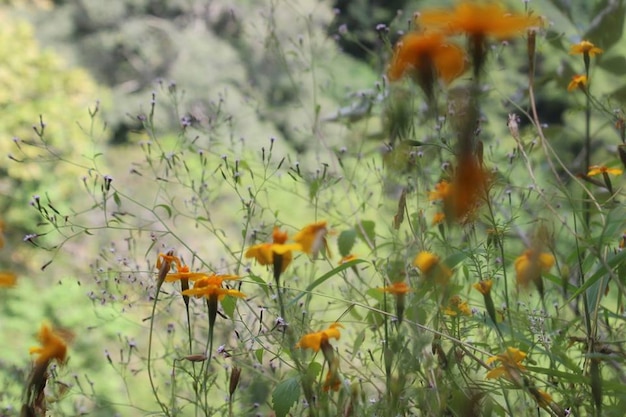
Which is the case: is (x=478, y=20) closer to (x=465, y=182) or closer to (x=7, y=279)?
(x=465, y=182)

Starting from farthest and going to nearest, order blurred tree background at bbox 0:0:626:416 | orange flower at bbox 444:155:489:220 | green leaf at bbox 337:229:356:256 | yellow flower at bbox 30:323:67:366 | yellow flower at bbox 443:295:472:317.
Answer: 1. blurred tree background at bbox 0:0:626:416
2. green leaf at bbox 337:229:356:256
3. yellow flower at bbox 443:295:472:317
4. yellow flower at bbox 30:323:67:366
5. orange flower at bbox 444:155:489:220

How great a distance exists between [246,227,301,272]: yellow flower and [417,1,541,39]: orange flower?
0.18m

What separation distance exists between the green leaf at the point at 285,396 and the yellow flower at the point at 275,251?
98mm

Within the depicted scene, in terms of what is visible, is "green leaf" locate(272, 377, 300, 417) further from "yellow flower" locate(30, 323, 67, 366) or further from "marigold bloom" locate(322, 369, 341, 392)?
"yellow flower" locate(30, 323, 67, 366)

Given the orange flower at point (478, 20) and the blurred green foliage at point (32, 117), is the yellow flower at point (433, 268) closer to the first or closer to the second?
the orange flower at point (478, 20)

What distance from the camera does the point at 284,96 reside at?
22.5 ft

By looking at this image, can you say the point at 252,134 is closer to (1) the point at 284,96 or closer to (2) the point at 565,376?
(1) the point at 284,96

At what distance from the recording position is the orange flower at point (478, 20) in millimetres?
420

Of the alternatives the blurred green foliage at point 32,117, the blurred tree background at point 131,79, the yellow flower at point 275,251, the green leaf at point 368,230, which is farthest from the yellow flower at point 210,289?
the blurred green foliage at point 32,117

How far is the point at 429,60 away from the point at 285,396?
28cm

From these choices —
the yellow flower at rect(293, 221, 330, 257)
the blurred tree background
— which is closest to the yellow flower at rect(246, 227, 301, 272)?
the yellow flower at rect(293, 221, 330, 257)

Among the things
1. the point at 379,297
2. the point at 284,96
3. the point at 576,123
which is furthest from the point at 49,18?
the point at 379,297

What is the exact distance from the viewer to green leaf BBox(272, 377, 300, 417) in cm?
59

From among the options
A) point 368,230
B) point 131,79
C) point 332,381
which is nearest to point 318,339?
point 332,381
